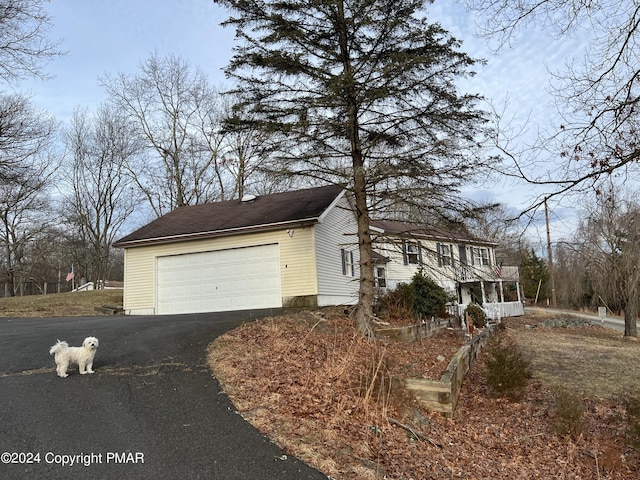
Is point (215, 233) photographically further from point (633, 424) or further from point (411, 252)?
point (633, 424)

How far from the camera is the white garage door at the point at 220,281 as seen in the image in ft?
46.9

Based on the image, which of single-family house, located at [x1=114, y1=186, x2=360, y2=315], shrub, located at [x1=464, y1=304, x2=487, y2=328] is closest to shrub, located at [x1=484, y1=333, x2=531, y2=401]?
single-family house, located at [x1=114, y1=186, x2=360, y2=315]

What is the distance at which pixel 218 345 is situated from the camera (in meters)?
7.47

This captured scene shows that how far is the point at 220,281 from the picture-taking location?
14812 mm

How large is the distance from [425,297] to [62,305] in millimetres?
16384

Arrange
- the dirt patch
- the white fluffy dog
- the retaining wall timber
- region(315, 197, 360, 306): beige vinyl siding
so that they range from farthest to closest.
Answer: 1. region(315, 197, 360, 306): beige vinyl siding
2. the retaining wall timber
3. the white fluffy dog
4. the dirt patch

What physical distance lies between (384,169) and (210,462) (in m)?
6.54

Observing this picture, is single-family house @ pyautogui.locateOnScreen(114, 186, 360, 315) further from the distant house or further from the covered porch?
the covered porch

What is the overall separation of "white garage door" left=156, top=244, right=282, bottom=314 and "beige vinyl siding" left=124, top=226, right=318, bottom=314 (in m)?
0.21

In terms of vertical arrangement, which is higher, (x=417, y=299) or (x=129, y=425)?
(x=417, y=299)

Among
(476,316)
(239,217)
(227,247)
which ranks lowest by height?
(476,316)

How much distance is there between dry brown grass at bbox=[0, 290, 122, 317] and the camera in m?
17.4

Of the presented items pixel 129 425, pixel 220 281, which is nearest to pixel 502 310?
pixel 220 281

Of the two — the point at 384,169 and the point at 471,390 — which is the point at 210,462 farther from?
the point at 384,169
